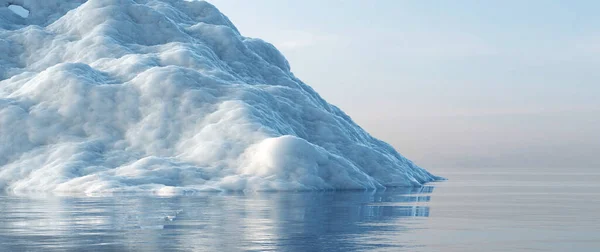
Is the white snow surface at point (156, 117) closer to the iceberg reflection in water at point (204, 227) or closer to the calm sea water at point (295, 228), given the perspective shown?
the iceberg reflection in water at point (204, 227)

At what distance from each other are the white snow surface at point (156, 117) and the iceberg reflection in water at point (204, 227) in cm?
2006

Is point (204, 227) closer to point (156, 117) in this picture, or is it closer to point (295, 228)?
point (295, 228)

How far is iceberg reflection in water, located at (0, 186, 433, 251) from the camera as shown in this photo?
2114cm

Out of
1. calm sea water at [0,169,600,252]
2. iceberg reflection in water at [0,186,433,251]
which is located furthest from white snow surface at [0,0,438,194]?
calm sea water at [0,169,600,252]

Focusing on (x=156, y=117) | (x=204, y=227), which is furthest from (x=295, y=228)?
(x=156, y=117)

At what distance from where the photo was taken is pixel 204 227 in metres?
26.4

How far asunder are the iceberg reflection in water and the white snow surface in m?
20.1

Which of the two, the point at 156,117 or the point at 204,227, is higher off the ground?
the point at 156,117

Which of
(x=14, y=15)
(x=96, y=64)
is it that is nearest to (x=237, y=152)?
(x=96, y=64)

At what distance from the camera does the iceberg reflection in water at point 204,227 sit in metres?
21.1

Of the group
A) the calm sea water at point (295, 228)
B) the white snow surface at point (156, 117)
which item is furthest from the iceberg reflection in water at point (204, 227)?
the white snow surface at point (156, 117)

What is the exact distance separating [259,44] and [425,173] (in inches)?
1066

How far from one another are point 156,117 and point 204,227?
48783mm

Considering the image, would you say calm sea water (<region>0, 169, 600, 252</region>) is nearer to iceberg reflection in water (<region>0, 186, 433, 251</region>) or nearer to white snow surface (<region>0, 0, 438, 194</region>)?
iceberg reflection in water (<region>0, 186, 433, 251</region>)
